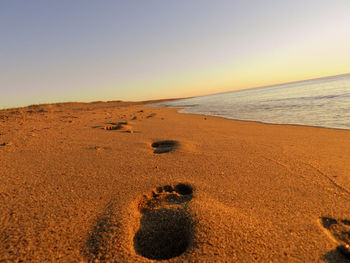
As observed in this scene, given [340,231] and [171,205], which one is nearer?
[340,231]

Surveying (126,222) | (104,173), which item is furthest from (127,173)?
(126,222)

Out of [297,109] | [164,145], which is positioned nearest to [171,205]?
[164,145]

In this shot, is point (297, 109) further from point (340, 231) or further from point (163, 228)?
point (163, 228)

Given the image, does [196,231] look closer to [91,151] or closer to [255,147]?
[91,151]

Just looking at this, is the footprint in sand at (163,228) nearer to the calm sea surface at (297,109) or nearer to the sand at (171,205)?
the sand at (171,205)

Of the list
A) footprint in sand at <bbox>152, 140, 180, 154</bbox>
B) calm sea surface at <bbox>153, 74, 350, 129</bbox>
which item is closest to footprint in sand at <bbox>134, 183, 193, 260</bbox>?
footprint in sand at <bbox>152, 140, 180, 154</bbox>

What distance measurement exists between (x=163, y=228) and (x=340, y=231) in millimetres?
1268

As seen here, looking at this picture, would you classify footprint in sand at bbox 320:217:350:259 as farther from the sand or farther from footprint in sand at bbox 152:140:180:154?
footprint in sand at bbox 152:140:180:154

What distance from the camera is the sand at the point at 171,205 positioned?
1.17m

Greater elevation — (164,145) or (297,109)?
(164,145)

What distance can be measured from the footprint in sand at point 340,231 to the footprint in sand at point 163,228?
3.09ft

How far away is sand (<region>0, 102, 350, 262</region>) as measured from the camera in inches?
45.9

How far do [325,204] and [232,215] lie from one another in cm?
88

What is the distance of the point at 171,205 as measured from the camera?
1.59 m
